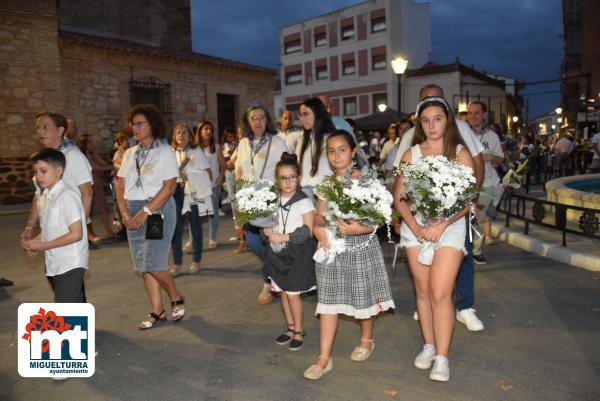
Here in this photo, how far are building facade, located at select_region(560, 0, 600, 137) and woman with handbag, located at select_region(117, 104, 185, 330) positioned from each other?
2305cm

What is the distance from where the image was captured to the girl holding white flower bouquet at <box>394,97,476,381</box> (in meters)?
3.49

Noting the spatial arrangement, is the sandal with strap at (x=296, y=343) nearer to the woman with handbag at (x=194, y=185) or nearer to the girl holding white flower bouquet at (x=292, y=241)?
the girl holding white flower bouquet at (x=292, y=241)

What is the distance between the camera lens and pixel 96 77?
1923 centimetres

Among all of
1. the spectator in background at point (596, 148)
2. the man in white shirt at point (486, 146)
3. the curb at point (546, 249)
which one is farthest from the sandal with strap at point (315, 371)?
the spectator in background at point (596, 148)

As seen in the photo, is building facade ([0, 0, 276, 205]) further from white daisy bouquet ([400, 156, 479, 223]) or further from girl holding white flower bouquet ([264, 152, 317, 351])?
white daisy bouquet ([400, 156, 479, 223])

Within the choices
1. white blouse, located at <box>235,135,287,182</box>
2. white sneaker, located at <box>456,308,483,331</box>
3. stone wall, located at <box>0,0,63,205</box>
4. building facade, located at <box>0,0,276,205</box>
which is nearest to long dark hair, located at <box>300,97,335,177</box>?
white blouse, located at <box>235,135,287,182</box>

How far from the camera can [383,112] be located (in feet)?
102

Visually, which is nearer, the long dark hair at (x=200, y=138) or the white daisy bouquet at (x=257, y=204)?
the white daisy bouquet at (x=257, y=204)

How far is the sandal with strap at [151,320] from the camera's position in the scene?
512 cm

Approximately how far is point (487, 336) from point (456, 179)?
196cm

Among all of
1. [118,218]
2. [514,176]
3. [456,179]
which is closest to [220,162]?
[118,218]

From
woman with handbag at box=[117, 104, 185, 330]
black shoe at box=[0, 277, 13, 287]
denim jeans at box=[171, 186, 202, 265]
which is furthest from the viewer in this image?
denim jeans at box=[171, 186, 202, 265]

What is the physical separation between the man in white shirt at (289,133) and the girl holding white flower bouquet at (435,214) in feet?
8.45

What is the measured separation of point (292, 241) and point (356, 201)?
90cm
